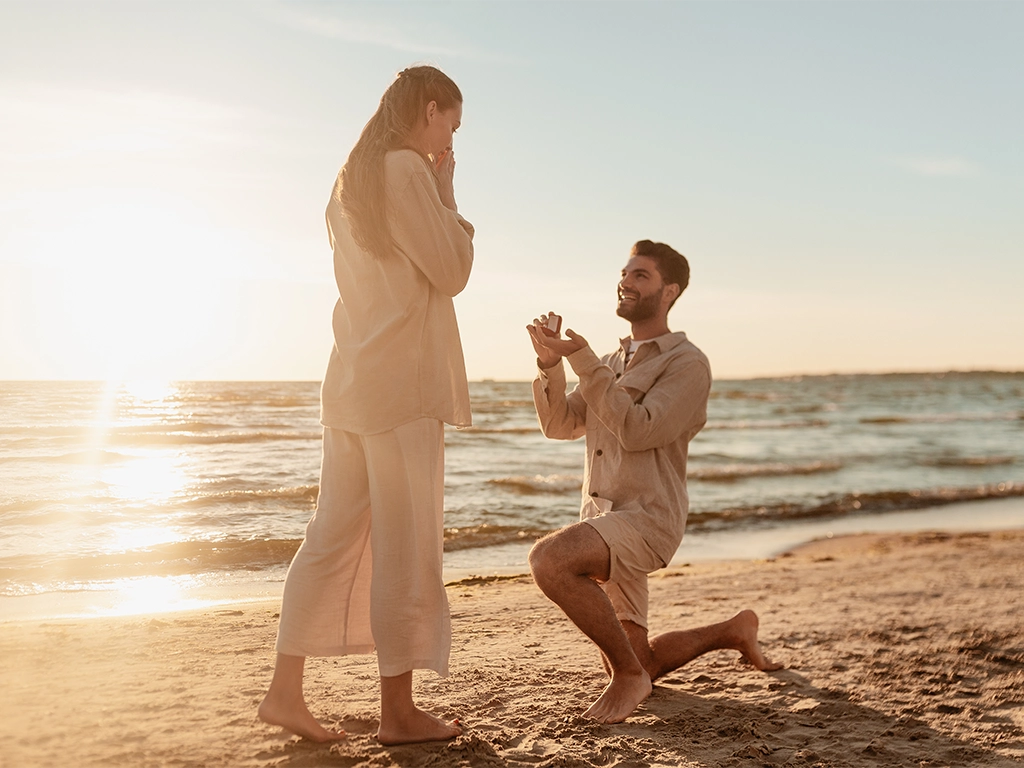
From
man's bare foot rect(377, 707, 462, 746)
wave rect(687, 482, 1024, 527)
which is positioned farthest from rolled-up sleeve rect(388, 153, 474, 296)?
wave rect(687, 482, 1024, 527)

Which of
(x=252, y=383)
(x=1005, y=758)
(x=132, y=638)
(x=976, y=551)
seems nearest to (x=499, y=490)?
(x=976, y=551)

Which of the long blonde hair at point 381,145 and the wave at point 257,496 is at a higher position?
the long blonde hair at point 381,145

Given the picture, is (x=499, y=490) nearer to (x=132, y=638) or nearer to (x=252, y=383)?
(x=132, y=638)

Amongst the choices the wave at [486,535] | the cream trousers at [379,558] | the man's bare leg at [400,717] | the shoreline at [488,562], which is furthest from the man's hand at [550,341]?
the wave at [486,535]

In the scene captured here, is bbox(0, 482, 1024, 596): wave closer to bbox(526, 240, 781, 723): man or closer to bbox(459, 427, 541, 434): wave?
bbox(526, 240, 781, 723): man

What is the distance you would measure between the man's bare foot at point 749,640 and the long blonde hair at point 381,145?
2.44 m

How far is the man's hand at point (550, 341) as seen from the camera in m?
3.41

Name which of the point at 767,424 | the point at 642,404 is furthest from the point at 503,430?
the point at 642,404

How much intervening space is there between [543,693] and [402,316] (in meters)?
1.78

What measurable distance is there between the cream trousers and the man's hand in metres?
0.78

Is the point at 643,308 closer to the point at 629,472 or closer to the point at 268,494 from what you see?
the point at 629,472

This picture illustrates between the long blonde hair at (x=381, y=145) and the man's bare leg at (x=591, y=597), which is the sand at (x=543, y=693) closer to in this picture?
the man's bare leg at (x=591, y=597)

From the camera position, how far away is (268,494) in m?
8.73

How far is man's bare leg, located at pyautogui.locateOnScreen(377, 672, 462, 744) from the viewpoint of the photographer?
9.07 feet
